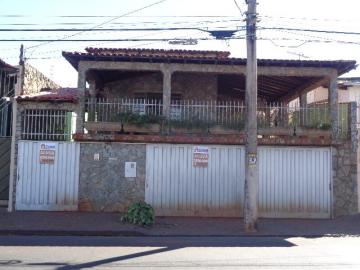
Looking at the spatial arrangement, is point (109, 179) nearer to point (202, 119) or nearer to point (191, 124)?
point (191, 124)

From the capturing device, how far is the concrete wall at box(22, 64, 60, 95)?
1922 centimetres

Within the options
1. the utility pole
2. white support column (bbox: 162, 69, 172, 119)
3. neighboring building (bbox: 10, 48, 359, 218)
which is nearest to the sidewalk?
the utility pole

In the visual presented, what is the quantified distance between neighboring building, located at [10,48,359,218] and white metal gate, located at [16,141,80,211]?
0.03 metres

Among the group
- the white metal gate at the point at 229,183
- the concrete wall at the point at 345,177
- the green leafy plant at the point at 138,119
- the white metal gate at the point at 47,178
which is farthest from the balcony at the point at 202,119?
the white metal gate at the point at 47,178

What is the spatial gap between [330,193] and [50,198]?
8781 millimetres

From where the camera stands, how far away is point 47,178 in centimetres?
1664

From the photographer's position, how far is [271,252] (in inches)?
412

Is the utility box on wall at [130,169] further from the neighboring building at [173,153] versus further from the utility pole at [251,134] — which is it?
the utility pole at [251,134]

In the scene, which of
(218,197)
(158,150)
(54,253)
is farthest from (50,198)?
(54,253)

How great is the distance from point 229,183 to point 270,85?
6109mm

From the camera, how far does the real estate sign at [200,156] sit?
16.8 meters

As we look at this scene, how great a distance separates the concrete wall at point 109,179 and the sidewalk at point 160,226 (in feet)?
1.87

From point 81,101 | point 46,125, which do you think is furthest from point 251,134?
point 46,125

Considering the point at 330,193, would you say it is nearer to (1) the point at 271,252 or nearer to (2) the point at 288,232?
(2) the point at 288,232
